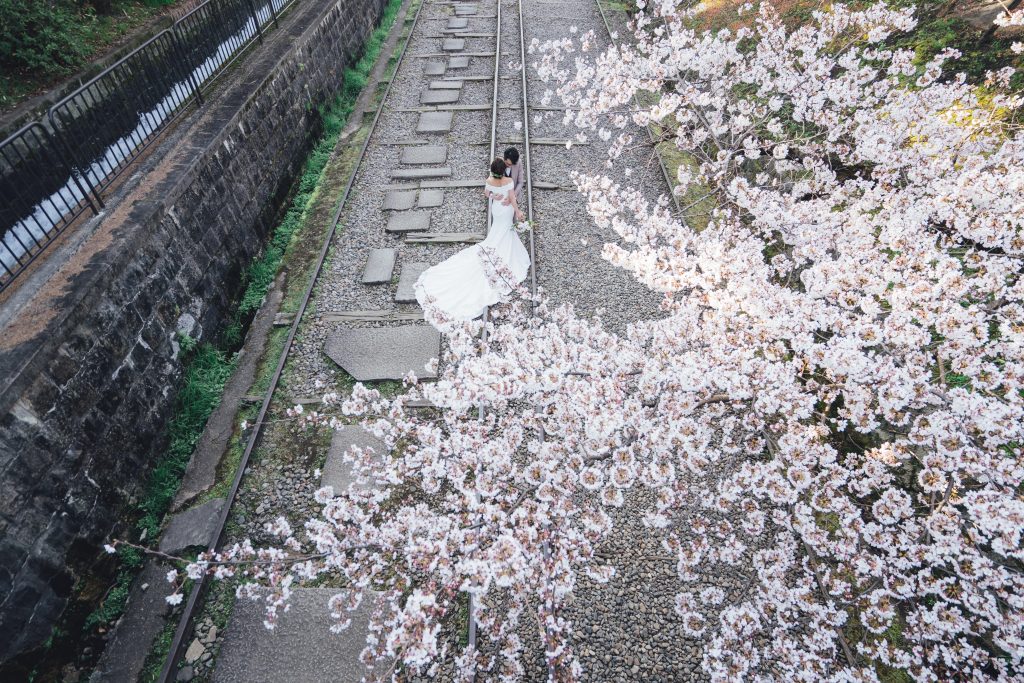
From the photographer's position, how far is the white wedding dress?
735 centimetres

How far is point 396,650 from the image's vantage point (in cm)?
464

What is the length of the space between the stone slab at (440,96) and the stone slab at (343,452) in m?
9.52

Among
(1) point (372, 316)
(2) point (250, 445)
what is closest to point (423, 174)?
(1) point (372, 316)

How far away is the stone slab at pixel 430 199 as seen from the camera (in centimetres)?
935

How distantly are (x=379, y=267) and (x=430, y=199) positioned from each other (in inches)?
83.0

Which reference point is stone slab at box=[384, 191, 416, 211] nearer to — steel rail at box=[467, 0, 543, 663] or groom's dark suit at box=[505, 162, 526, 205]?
steel rail at box=[467, 0, 543, 663]

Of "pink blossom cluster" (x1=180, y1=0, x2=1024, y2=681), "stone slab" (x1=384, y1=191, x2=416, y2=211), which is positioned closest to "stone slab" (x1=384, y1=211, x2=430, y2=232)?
→ "stone slab" (x1=384, y1=191, x2=416, y2=211)

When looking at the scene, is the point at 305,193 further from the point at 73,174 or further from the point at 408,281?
the point at 73,174

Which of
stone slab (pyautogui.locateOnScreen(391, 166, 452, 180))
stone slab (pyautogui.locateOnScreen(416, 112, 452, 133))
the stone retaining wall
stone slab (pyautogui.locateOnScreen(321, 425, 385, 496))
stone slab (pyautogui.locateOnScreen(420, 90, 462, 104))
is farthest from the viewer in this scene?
stone slab (pyautogui.locateOnScreen(420, 90, 462, 104))

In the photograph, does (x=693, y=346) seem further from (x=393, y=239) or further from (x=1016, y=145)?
(x=393, y=239)

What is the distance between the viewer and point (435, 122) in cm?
1155

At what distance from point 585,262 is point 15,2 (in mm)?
11844

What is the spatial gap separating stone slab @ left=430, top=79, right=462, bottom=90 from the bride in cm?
691

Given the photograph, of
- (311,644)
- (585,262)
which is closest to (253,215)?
(585,262)
